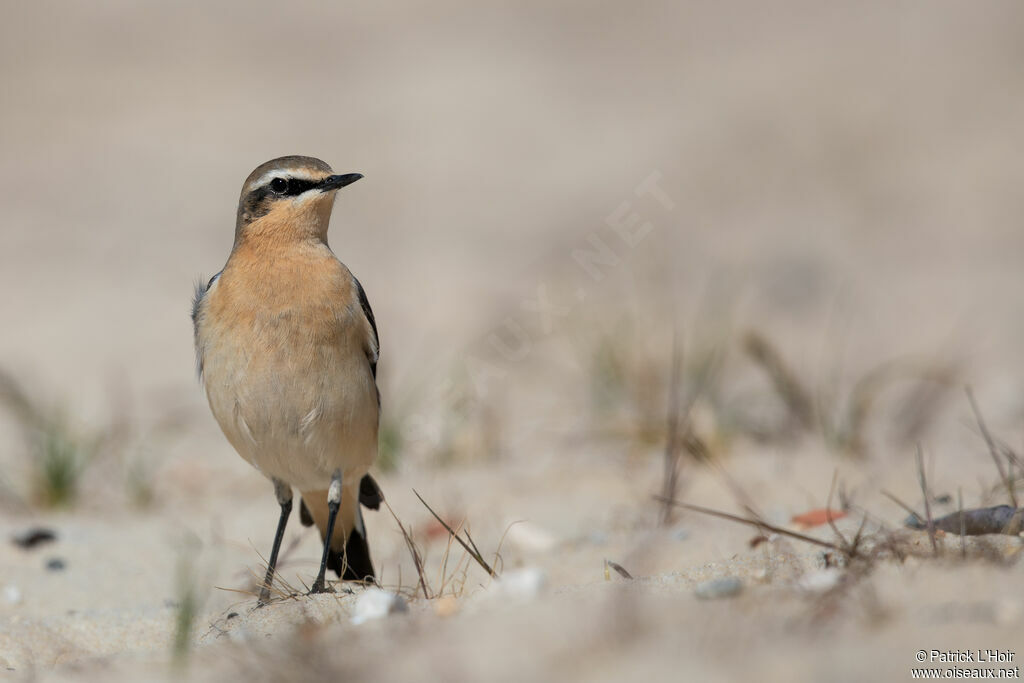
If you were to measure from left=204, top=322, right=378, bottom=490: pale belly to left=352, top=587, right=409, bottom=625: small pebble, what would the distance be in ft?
4.00

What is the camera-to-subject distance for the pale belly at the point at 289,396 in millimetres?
4660

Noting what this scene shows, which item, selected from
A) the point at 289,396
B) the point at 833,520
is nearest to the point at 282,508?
the point at 289,396

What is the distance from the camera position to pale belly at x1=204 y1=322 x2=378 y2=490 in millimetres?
4660

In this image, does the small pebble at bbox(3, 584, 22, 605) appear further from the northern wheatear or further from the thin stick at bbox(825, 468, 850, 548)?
the thin stick at bbox(825, 468, 850, 548)

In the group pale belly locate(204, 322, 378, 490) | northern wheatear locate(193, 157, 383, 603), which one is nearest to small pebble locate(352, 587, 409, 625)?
northern wheatear locate(193, 157, 383, 603)

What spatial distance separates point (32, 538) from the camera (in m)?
5.98

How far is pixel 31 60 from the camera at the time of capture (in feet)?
70.5

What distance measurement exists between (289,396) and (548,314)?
5.60 meters

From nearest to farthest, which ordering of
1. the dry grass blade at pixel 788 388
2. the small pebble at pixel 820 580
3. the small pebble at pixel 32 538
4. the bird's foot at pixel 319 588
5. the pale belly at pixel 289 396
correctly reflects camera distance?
1. the small pebble at pixel 820 580
2. the bird's foot at pixel 319 588
3. the pale belly at pixel 289 396
4. the small pebble at pixel 32 538
5. the dry grass blade at pixel 788 388

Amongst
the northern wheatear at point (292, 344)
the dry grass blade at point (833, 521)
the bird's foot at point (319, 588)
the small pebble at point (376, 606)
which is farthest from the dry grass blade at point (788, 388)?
the small pebble at point (376, 606)

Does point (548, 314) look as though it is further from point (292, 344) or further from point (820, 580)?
point (820, 580)

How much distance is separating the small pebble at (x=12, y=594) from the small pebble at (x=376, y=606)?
2368 millimetres

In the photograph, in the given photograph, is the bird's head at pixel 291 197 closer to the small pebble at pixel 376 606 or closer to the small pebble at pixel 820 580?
the small pebble at pixel 376 606

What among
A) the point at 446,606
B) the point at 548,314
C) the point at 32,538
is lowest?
the point at 32,538
